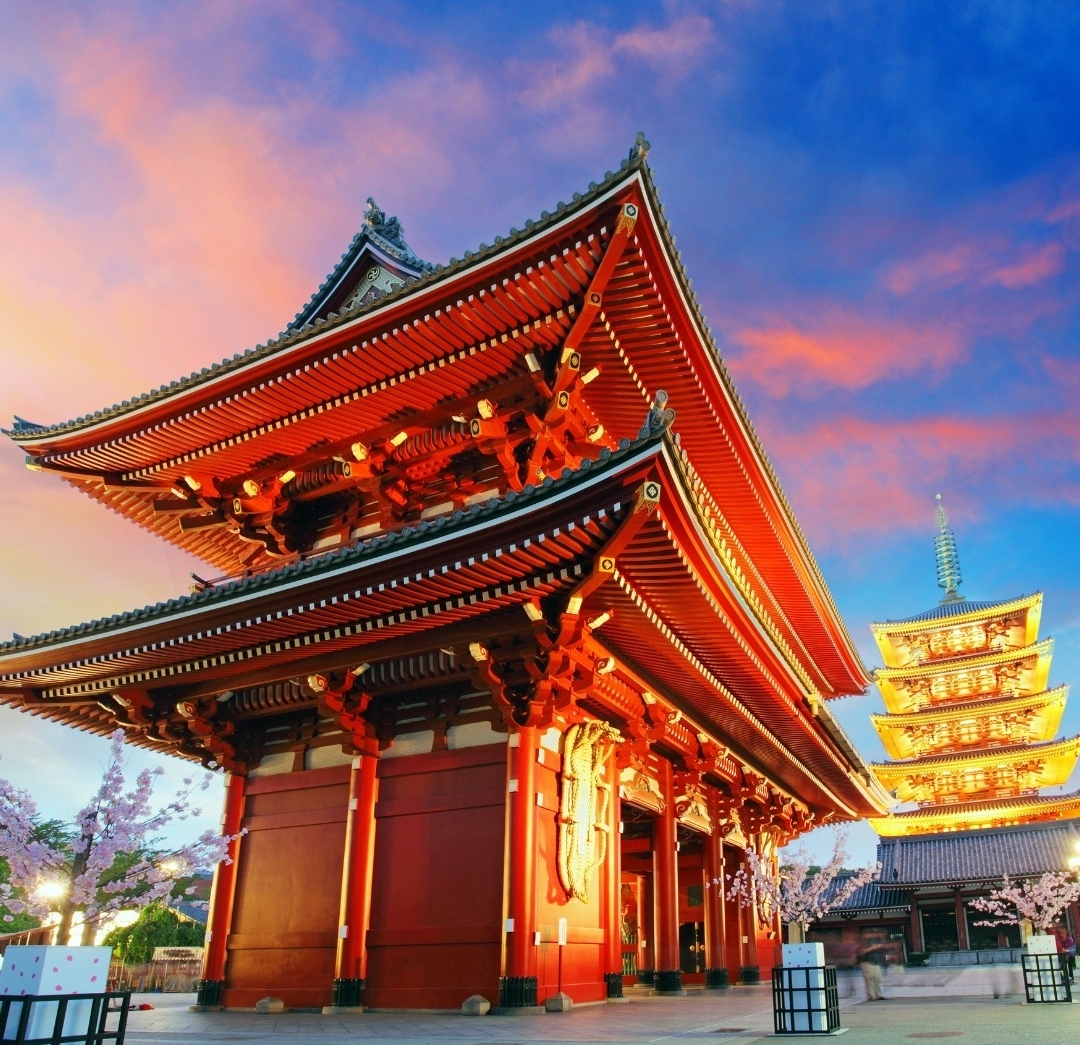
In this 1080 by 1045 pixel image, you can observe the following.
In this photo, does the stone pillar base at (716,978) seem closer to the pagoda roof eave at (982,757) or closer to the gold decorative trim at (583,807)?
the gold decorative trim at (583,807)

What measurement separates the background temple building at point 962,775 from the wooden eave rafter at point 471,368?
3277cm

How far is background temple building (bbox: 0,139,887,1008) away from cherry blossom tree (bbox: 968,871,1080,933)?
1483 cm

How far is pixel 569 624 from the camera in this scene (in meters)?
14.1

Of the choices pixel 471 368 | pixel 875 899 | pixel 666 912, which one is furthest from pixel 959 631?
pixel 471 368

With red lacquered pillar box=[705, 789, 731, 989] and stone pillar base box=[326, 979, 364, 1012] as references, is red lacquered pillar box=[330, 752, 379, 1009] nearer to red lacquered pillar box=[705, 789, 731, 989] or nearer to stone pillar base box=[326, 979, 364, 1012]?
stone pillar base box=[326, 979, 364, 1012]

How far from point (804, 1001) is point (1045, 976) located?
1158cm

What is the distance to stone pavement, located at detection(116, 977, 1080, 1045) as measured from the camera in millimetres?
10594

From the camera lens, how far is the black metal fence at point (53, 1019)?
24.6ft

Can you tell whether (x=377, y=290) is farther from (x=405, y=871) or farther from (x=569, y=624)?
(x=405, y=871)

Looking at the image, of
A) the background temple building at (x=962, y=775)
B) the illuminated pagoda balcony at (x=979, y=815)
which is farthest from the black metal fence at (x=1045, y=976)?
the illuminated pagoda balcony at (x=979, y=815)

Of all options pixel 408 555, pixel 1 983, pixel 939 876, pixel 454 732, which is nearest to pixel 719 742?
pixel 454 732

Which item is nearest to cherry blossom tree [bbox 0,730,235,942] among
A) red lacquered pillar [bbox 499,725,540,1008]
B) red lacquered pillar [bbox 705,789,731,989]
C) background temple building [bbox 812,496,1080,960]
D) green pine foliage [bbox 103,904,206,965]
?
red lacquered pillar [bbox 499,725,540,1008]

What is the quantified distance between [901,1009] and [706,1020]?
19.3 ft

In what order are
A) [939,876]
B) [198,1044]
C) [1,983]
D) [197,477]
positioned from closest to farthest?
[1,983], [198,1044], [197,477], [939,876]
